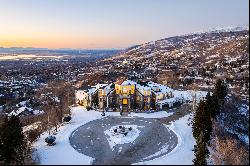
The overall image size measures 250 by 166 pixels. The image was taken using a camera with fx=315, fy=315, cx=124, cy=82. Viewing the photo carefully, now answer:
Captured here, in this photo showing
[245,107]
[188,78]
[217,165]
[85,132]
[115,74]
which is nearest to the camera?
[217,165]

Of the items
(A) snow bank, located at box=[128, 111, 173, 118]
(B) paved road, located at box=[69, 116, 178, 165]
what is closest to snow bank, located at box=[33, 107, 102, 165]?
(B) paved road, located at box=[69, 116, 178, 165]

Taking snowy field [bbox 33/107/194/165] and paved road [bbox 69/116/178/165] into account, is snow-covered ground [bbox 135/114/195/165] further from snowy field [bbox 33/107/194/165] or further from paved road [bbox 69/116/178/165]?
paved road [bbox 69/116/178/165]

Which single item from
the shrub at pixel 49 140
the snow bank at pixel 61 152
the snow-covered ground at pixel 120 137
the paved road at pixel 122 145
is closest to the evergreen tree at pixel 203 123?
the paved road at pixel 122 145

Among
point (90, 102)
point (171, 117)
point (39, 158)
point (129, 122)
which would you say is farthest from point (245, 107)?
point (39, 158)

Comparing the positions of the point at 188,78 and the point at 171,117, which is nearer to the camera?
the point at 171,117

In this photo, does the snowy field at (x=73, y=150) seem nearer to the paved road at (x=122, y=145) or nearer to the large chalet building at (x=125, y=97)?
the paved road at (x=122, y=145)

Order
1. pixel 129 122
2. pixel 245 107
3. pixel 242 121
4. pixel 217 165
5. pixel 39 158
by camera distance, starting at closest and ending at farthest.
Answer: pixel 217 165, pixel 39 158, pixel 129 122, pixel 242 121, pixel 245 107

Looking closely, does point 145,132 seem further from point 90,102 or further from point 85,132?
point 90,102
